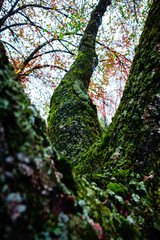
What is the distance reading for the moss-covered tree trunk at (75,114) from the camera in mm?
2521

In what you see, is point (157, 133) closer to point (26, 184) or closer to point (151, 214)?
point (151, 214)

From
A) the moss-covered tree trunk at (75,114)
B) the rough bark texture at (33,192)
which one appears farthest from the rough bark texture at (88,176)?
the moss-covered tree trunk at (75,114)

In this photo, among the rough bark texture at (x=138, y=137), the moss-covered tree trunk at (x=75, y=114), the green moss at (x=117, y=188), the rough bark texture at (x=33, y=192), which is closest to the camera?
the rough bark texture at (x=33, y=192)

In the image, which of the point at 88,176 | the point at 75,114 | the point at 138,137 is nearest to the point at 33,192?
the point at 88,176

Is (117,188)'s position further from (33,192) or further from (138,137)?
(33,192)

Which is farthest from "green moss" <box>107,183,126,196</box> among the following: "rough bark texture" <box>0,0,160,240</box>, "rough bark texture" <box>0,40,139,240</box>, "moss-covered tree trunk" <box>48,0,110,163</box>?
"moss-covered tree trunk" <box>48,0,110,163</box>

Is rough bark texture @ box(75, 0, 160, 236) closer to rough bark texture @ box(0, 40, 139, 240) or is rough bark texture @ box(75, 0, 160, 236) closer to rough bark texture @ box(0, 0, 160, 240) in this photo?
rough bark texture @ box(0, 0, 160, 240)

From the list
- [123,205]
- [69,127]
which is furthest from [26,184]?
[69,127]

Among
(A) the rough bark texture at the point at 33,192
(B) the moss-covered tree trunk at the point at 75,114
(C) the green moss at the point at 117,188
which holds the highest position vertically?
(B) the moss-covered tree trunk at the point at 75,114

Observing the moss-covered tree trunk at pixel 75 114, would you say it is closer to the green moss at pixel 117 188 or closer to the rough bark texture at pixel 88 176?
the rough bark texture at pixel 88 176

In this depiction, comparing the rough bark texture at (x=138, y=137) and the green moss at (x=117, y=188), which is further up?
the rough bark texture at (x=138, y=137)

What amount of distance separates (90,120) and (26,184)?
2.57 metres

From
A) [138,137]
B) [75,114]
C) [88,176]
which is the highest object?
[75,114]

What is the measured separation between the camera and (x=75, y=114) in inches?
118
